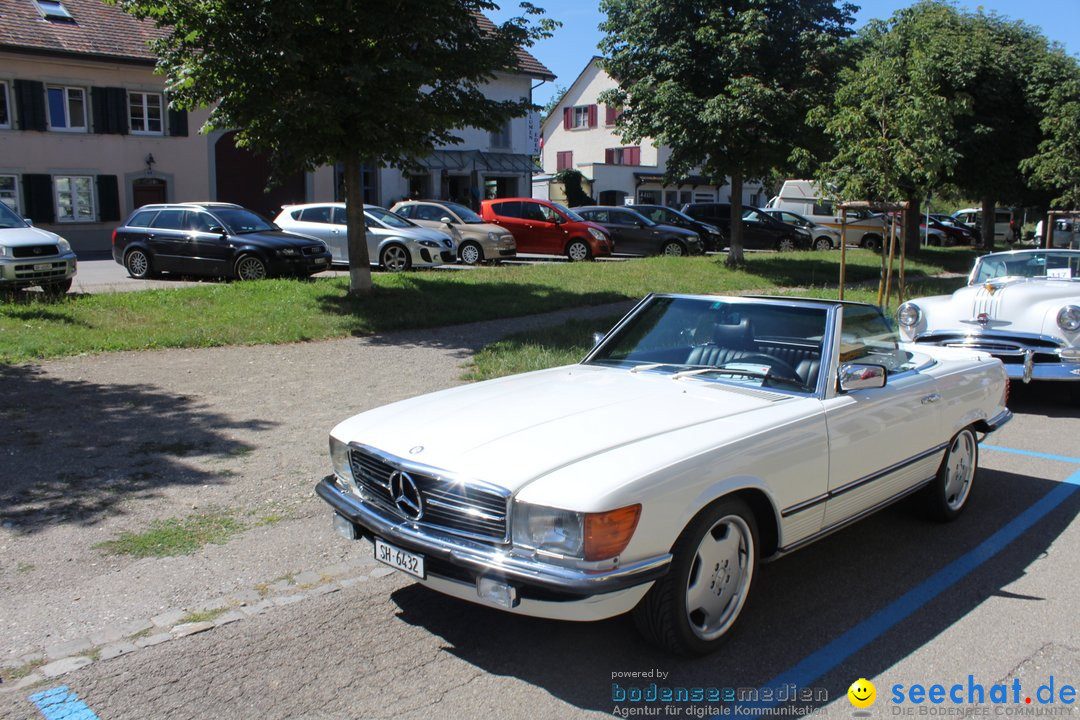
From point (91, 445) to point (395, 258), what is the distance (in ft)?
40.9

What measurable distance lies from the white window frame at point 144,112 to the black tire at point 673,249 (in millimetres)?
16425

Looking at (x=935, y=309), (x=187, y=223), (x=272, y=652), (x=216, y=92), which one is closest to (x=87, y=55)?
(x=187, y=223)

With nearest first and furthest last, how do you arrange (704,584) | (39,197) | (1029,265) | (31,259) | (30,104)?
(704,584), (1029,265), (31,259), (30,104), (39,197)

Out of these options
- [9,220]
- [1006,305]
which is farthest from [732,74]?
[9,220]

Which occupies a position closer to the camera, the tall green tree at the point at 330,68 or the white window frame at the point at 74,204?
the tall green tree at the point at 330,68

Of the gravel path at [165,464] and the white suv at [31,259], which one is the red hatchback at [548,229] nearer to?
the white suv at [31,259]

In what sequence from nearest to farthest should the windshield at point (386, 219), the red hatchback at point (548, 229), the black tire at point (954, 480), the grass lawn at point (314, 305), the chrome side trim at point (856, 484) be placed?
the chrome side trim at point (856, 484) → the black tire at point (954, 480) → the grass lawn at point (314, 305) → the windshield at point (386, 219) → the red hatchback at point (548, 229)

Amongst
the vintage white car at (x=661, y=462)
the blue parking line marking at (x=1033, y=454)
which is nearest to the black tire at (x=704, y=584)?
the vintage white car at (x=661, y=462)

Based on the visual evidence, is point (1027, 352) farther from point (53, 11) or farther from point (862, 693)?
point (53, 11)

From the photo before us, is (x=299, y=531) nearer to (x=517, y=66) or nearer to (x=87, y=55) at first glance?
(x=517, y=66)

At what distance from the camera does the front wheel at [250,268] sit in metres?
16.4

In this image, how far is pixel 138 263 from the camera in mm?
17469

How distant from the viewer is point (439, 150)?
35.3 m

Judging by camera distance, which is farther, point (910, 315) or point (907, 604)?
point (910, 315)
